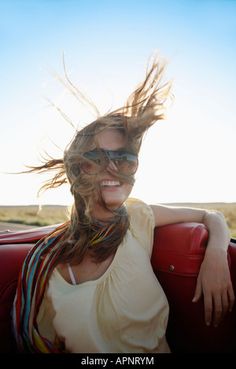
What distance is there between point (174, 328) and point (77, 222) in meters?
0.79

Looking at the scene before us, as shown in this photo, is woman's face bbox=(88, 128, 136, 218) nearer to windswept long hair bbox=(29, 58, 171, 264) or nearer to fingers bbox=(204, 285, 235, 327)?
windswept long hair bbox=(29, 58, 171, 264)

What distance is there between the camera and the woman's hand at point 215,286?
1599 mm

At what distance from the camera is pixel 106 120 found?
6.17ft

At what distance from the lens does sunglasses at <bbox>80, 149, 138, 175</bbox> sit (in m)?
1.82

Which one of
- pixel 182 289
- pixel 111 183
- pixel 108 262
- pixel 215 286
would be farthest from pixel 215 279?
pixel 111 183

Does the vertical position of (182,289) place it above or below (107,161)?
below

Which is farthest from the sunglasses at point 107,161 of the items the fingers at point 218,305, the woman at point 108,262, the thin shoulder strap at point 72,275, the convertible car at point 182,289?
the fingers at point 218,305

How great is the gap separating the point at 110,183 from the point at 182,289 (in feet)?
2.17

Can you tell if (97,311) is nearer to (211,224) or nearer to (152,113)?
(211,224)

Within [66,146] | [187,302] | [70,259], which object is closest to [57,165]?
[66,146]

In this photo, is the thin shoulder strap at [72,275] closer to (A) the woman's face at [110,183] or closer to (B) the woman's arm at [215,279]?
(A) the woman's face at [110,183]

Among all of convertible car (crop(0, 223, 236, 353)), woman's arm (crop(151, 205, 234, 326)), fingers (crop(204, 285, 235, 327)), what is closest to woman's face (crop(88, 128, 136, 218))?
convertible car (crop(0, 223, 236, 353))

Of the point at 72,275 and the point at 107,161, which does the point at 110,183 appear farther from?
the point at 72,275

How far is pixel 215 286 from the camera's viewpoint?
1592 millimetres
